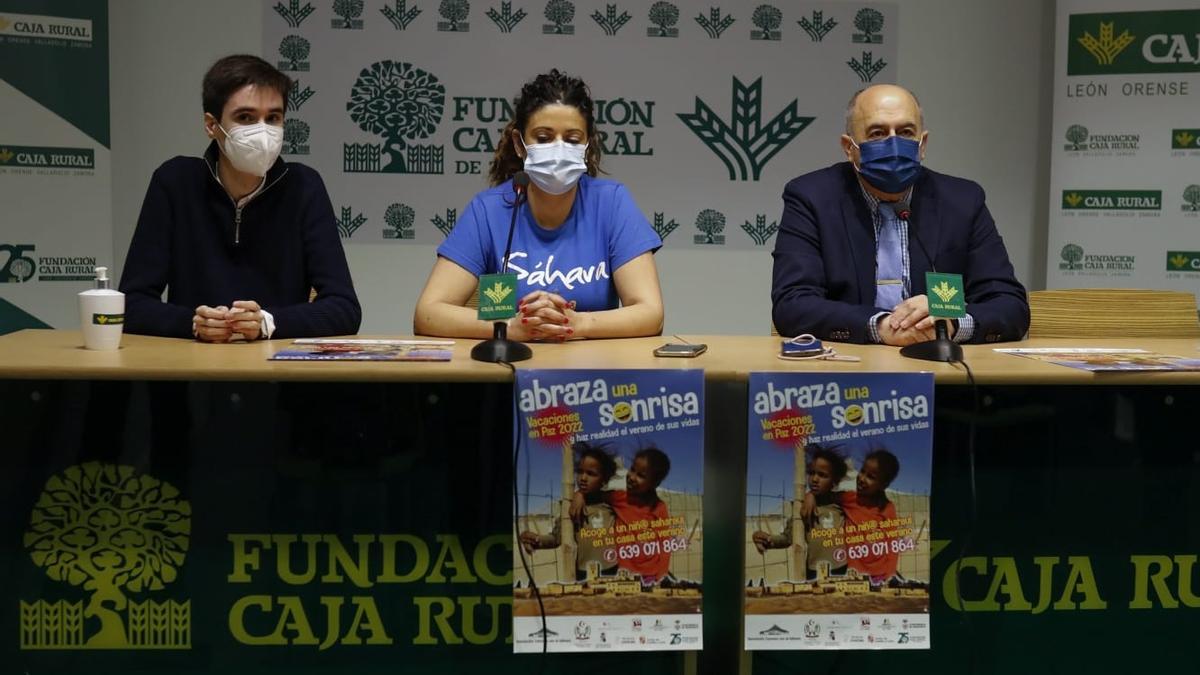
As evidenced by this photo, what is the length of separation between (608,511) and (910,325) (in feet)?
2.66

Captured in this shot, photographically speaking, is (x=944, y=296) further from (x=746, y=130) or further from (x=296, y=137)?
(x=296, y=137)

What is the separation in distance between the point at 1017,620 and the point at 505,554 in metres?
0.89

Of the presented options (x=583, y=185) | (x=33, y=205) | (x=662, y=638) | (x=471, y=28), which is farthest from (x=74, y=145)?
(x=662, y=638)

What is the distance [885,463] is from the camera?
167 cm

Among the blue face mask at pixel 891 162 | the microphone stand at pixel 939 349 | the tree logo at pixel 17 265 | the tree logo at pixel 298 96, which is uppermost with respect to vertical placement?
the tree logo at pixel 298 96

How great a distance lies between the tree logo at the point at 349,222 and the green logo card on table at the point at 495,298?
2.46 metres

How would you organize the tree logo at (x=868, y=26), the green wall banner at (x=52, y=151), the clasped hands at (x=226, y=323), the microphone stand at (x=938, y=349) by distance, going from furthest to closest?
the tree logo at (x=868, y=26), the green wall banner at (x=52, y=151), the clasped hands at (x=226, y=323), the microphone stand at (x=938, y=349)

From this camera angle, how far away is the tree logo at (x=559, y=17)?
13.5ft

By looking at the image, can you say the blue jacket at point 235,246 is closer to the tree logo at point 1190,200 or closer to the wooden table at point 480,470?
the wooden table at point 480,470

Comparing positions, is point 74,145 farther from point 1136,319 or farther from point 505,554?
point 1136,319

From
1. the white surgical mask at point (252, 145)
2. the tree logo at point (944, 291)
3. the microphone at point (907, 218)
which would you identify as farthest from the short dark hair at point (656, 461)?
the white surgical mask at point (252, 145)

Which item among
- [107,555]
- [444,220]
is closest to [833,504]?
[107,555]

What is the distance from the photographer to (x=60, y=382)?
1.69 m

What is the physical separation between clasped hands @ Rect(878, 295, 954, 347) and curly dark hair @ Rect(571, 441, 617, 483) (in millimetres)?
759
